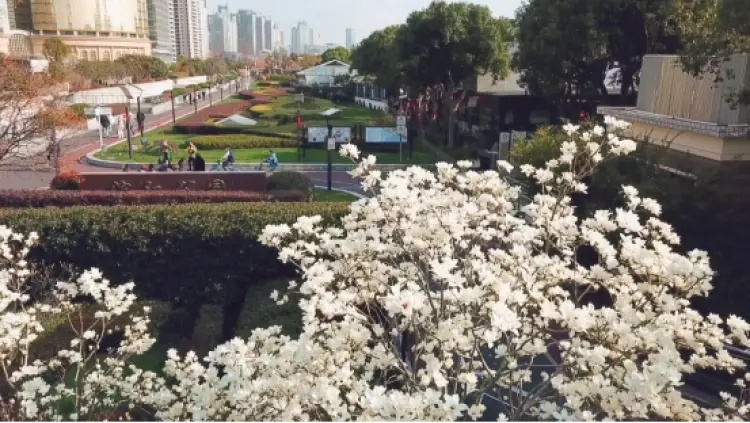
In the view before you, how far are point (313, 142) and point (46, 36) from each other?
3836 inches

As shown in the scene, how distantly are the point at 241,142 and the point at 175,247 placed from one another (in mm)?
22843

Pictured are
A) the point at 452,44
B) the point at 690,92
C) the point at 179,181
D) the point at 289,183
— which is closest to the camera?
the point at 690,92

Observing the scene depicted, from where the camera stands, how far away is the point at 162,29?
164 meters

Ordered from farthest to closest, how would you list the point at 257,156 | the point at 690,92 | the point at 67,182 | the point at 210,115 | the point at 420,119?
1. the point at 210,115
2. the point at 420,119
3. the point at 257,156
4. the point at 67,182
5. the point at 690,92

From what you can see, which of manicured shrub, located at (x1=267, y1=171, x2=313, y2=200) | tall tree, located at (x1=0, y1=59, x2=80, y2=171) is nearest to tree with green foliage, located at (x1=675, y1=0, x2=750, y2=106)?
manicured shrub, located at (x1=267, y1=171, x2=313, y2=200)

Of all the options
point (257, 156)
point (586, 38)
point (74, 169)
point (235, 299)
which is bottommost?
point (235, 299)

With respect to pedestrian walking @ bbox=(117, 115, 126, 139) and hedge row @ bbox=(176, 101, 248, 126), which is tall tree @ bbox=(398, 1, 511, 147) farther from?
pedestrian walking @ bbox=(117, 115, 126, 139)

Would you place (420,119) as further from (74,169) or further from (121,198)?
(121,198)

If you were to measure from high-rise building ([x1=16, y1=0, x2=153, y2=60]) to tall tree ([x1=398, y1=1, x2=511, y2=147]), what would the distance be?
89262 millimetres

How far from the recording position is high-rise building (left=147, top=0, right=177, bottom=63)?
15059 cm

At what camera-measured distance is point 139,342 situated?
23.9 feet

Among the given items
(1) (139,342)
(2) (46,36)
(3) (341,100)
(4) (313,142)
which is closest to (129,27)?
(2) (46,36)

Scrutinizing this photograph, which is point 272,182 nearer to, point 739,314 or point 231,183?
point 231,183

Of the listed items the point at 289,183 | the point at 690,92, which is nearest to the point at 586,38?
the point at 690,92
